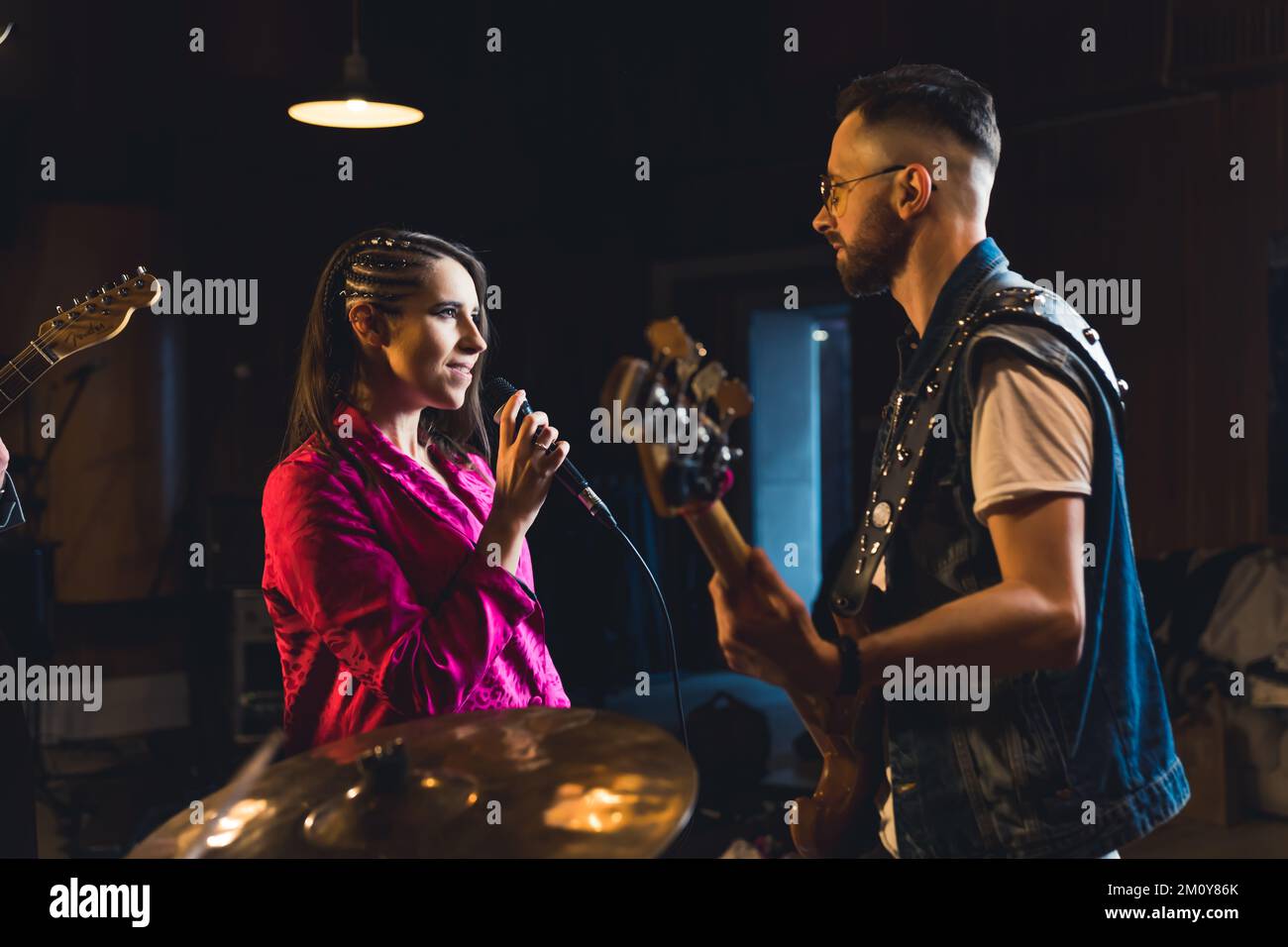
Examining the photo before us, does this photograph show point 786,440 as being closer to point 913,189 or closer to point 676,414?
point 913,189

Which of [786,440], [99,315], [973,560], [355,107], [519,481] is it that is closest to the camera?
[973,560]

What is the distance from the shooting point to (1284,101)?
15.9 feet

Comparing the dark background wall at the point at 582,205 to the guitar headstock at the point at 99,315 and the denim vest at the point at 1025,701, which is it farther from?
the denim vest at the point at 1025,701

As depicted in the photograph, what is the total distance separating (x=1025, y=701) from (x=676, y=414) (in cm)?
54

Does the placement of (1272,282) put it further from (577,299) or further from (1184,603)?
(577,299)

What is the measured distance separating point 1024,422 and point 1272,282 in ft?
13.5

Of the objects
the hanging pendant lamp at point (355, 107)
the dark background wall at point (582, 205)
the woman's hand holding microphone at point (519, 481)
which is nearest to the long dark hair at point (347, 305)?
the woman's hand holding microphone at point (519, 481)

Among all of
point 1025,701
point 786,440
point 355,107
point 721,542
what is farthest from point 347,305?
point 786,440

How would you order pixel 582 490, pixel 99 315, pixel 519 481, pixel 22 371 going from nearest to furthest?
pixel 519 481, pixel 582 490, pixel 99 315, pixel 22 371

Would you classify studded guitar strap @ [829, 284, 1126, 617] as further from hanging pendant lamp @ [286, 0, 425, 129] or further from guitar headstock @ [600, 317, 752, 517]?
hanging pendant lamp @ [286, 0, 425, 129]

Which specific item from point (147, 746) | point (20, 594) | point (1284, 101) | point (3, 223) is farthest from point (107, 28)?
point (1284, 101)

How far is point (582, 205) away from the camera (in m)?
7.54

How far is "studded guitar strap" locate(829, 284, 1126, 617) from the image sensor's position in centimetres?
142

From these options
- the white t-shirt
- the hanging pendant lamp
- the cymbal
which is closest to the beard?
the white t-shirt
